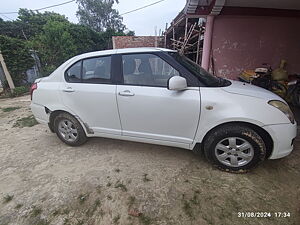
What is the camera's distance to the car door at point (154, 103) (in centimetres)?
215

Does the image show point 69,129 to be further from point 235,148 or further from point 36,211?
point 235,148

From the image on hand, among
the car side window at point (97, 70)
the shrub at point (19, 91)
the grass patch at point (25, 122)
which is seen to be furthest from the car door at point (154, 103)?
the shrub at point (19, 91)

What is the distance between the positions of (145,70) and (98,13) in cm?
3228

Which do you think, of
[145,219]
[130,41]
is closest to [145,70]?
[145,219]

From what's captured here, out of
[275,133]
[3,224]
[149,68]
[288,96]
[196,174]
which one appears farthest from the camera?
[288,96]

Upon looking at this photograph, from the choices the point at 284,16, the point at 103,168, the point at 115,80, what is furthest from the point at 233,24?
the point at 103,168

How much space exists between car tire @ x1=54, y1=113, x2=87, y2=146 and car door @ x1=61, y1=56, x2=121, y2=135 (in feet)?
0.64

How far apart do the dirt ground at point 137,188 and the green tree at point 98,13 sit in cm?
2887

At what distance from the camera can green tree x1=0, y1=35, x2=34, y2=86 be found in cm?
772

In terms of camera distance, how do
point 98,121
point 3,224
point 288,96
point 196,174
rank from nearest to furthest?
point 3,224 → point 196,174 → point 98,121 → point 288,96

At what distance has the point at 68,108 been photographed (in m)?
2.78

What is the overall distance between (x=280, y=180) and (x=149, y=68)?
219 cm

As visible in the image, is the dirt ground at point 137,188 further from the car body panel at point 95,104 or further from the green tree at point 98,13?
the green tree at point 98,13

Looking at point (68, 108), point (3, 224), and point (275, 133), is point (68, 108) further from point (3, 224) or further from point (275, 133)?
point (275, 133)
